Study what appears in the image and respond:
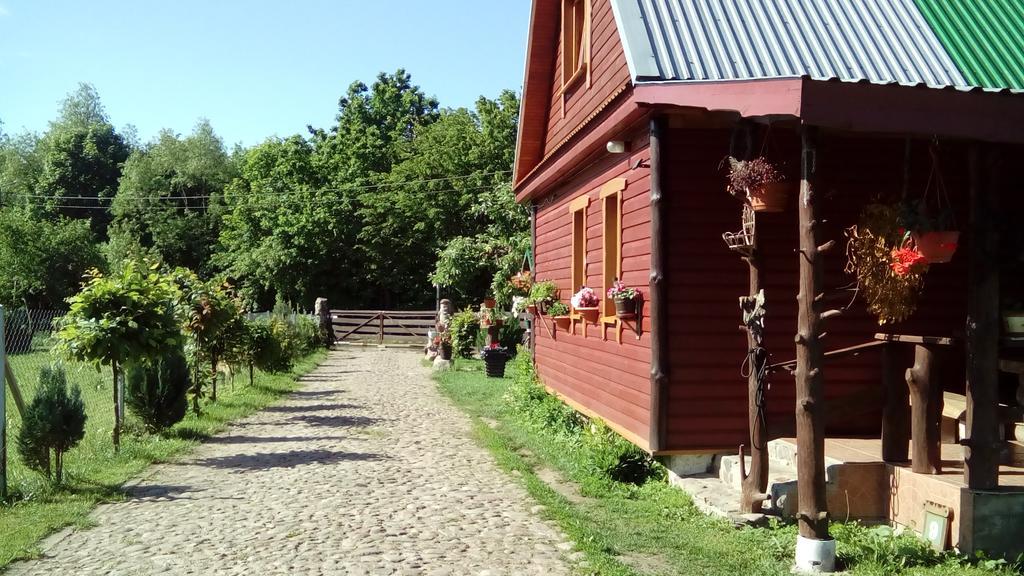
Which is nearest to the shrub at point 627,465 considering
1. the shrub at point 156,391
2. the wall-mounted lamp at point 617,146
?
the wall-mounted lamp at point 617,146

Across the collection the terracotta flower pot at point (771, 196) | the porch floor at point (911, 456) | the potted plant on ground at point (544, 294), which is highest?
the terracotta flower pot at point (771, 196)

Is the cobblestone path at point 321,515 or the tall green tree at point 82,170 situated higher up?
the tall green tree at point 82,170

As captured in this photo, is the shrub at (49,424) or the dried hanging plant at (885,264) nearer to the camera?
the dried hanging plant at (885,264)

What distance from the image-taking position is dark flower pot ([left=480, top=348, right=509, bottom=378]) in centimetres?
1931

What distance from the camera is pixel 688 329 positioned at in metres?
7.68

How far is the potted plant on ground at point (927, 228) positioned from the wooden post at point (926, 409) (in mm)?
674

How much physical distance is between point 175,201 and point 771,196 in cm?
5618

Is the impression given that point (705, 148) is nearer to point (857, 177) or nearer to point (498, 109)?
point (857, 177)

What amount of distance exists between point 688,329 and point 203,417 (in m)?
8.34

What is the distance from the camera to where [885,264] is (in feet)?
19.7

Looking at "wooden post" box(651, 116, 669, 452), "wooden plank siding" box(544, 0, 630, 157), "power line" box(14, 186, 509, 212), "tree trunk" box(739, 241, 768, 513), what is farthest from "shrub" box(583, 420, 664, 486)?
"power line" box(14, 186, 509, 212)

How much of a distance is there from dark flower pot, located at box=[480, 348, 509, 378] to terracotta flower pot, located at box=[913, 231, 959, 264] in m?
13.8

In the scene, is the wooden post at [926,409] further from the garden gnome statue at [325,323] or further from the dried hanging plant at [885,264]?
the garden gnome statue at [325,323]

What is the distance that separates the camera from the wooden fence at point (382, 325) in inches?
1371
